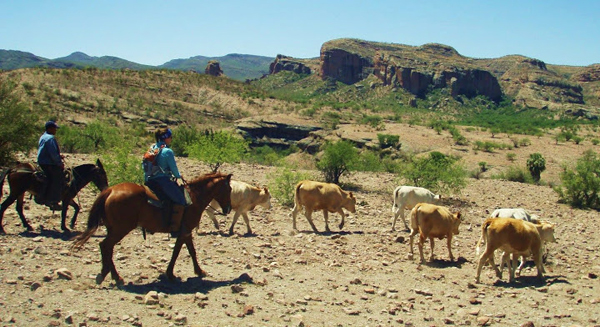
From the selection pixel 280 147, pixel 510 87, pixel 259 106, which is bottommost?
pixel 280 147

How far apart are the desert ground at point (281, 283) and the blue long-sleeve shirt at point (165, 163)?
Result: 1917 millimetres

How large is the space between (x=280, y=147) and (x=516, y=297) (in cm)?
4616

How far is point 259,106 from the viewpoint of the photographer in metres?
74.6

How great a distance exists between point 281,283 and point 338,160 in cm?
1597

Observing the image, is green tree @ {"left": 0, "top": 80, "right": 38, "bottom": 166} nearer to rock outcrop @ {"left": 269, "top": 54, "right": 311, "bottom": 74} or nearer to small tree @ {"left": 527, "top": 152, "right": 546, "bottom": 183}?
small tree @ {"left": 527, "top": 152, "right": 546, "bottom": 183}

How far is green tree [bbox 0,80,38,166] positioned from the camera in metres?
17.3

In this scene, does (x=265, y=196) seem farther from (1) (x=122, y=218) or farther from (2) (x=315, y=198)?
(1) (x=122, y=218)

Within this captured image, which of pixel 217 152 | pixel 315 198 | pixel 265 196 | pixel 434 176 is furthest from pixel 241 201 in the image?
pixel 434 176

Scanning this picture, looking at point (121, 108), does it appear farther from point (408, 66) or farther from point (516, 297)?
point (408, 66)

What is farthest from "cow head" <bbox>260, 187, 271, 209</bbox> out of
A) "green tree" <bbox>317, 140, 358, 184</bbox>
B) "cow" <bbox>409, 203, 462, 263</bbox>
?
"green tree" <bbox>317, 140, 358, 184</bbox>

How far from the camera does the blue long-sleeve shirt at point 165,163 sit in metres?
8.63

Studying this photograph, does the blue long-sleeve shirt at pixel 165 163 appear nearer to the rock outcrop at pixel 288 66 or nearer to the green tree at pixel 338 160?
the green tree at pixel 338 160

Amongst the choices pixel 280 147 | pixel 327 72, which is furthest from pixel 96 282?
pixel 327 72

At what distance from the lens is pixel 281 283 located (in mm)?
9367
